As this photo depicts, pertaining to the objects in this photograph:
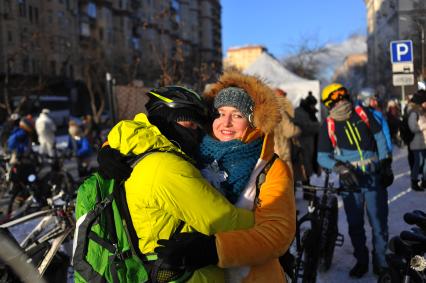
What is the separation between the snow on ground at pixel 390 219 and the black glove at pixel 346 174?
67 cm

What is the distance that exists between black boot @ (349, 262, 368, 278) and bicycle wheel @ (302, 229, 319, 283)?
70 centimetres

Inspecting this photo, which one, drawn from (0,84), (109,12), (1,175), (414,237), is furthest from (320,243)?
(109,12)

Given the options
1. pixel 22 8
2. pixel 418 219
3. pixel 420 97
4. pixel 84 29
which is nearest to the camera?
pixel 418 219

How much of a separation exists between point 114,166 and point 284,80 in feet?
50.3

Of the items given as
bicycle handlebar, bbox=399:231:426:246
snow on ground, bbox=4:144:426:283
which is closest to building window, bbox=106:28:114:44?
snow on ground, bbox=4:144:426:283

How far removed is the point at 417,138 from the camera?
9.68 metres

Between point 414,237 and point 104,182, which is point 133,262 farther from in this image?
point 414,237

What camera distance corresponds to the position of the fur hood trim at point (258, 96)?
2354mm

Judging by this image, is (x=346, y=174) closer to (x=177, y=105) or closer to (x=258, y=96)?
(x=258, y=96)

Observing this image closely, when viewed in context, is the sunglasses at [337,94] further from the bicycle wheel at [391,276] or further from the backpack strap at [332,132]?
the bicycle wheel at [391,276]

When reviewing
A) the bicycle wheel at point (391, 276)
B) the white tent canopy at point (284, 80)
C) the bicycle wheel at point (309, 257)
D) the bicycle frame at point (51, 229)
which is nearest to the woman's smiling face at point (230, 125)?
the bicycle wheel at point (391, 276)

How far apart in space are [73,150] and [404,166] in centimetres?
885

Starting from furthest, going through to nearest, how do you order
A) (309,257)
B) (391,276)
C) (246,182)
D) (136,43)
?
(136,43)
(309,257)
(391,276)
(246,182)

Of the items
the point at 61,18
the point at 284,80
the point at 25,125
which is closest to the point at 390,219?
the point at 25,125
